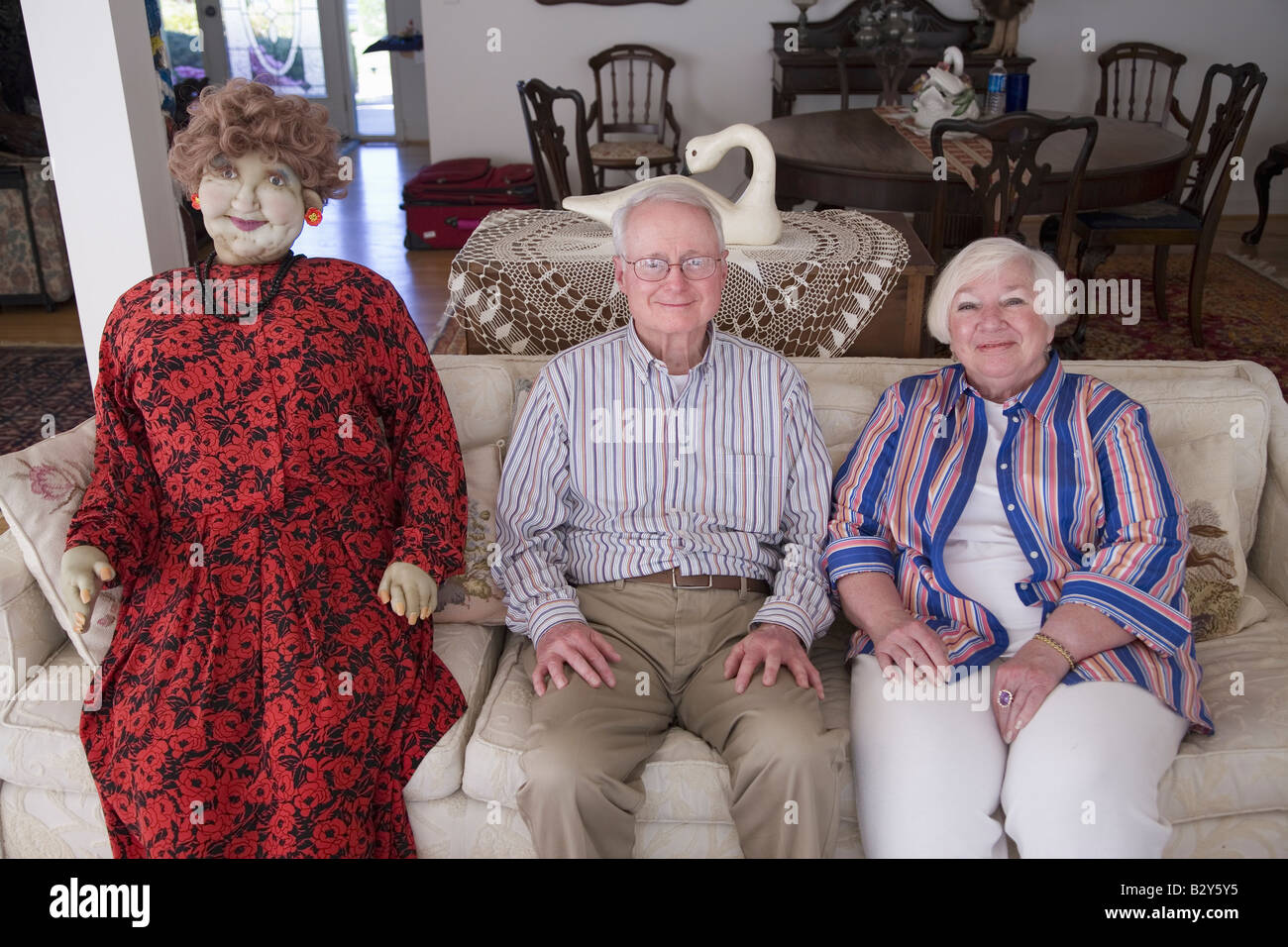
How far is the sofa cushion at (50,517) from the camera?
1.62 meters

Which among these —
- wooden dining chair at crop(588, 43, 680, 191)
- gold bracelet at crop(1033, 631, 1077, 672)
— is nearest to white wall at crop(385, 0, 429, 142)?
wooden dining chair at crop(588, 43, 680, 191)

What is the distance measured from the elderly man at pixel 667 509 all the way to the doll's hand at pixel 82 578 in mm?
571

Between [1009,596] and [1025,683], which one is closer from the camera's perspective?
[1025,683]

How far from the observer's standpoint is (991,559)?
167cm

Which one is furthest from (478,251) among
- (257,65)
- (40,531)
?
(257,65)

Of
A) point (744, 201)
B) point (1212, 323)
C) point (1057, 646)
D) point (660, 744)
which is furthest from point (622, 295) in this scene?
point (1212, 323)

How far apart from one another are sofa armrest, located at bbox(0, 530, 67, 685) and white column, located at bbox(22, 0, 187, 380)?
0.81m

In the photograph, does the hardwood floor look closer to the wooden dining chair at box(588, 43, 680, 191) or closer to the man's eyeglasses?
the wooden dining chair at box(588, 43, 680, 191)

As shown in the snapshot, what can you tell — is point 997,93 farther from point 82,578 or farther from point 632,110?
point 82,578

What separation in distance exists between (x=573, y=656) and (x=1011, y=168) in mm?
2296

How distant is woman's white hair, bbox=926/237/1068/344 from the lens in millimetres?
1697

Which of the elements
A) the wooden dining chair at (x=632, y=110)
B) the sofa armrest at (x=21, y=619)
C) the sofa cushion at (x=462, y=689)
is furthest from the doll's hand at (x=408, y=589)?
the wooden dining chair at (x=632, y=110)

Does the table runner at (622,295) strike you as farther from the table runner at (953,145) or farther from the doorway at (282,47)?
the doorway at (282,47)
